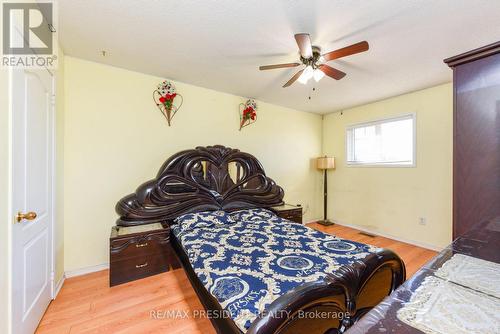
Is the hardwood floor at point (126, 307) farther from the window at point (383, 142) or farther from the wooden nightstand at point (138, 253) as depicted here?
the window at point (383, 142)

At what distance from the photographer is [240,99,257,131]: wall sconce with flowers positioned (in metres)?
3.55

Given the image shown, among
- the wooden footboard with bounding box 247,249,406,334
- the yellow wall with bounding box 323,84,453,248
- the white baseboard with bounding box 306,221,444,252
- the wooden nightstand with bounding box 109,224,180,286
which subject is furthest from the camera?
the white baseboard with bounding box 306,221,444,252

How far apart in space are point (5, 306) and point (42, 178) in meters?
0.93

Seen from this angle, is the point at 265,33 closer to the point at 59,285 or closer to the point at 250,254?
the point at 250,254

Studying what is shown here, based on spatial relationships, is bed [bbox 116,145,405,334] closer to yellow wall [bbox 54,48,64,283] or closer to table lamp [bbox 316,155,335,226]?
yellow wall [bbox 54,48,64,283]

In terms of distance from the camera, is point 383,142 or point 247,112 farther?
point 383,142

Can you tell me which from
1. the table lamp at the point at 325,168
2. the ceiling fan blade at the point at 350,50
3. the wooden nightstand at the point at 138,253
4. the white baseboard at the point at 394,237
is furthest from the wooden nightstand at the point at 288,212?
the ceiling fan blade at the point at 350,50

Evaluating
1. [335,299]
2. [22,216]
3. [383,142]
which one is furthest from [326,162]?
[22,216]

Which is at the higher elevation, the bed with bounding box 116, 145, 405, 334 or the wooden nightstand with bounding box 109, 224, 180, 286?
the bed with bounding box 116, 145, 405, 334

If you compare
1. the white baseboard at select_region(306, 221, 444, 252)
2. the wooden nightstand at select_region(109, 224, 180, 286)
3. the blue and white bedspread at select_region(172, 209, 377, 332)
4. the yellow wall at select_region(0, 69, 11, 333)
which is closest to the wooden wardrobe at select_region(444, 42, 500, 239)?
the blue and white bedspread at select_region(172, 209, 377, 332)

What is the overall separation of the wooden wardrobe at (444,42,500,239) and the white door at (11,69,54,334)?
2.87 m

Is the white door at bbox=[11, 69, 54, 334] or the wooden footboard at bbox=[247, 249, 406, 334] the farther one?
the white door at bbox=[11, 69, 54, 334]

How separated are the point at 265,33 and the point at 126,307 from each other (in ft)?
9.17

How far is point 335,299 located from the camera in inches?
44.7
